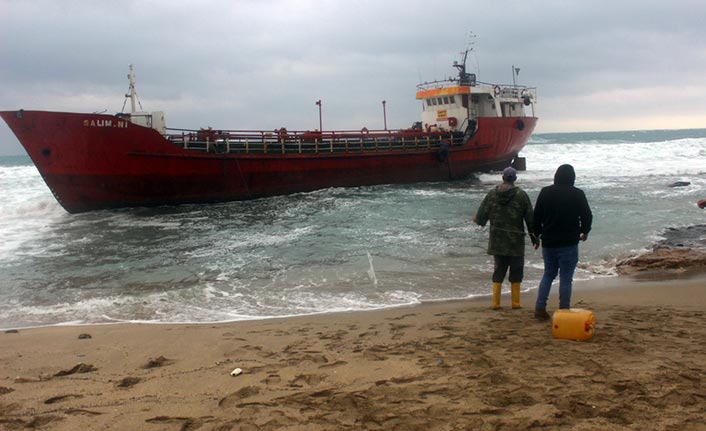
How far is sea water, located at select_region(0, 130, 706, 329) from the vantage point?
268 inches

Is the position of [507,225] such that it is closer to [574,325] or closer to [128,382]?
[574,325]

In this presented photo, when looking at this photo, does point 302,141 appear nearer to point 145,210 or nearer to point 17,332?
point 145,210

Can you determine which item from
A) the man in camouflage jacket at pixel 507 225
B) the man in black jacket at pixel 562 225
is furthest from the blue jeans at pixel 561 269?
the man in camouflage jacket at pixel 507 225

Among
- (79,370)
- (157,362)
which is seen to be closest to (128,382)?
(157,362)

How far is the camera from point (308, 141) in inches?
801

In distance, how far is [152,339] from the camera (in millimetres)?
5027

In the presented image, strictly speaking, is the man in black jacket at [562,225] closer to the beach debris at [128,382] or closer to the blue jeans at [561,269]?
the blue jeans at [561,269]

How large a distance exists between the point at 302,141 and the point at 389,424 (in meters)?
17.8

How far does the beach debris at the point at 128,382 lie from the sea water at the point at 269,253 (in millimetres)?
2192

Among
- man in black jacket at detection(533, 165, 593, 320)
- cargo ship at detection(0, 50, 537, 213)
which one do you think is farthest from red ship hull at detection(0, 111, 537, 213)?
man in black jacket at detection(533, 165, 593, 320)

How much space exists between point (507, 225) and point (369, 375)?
271 centimetres

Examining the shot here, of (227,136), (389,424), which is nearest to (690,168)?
(227,136)

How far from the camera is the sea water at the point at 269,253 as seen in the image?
6.81 m

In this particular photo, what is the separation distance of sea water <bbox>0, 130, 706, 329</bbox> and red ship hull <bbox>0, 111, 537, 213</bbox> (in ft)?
1.71
